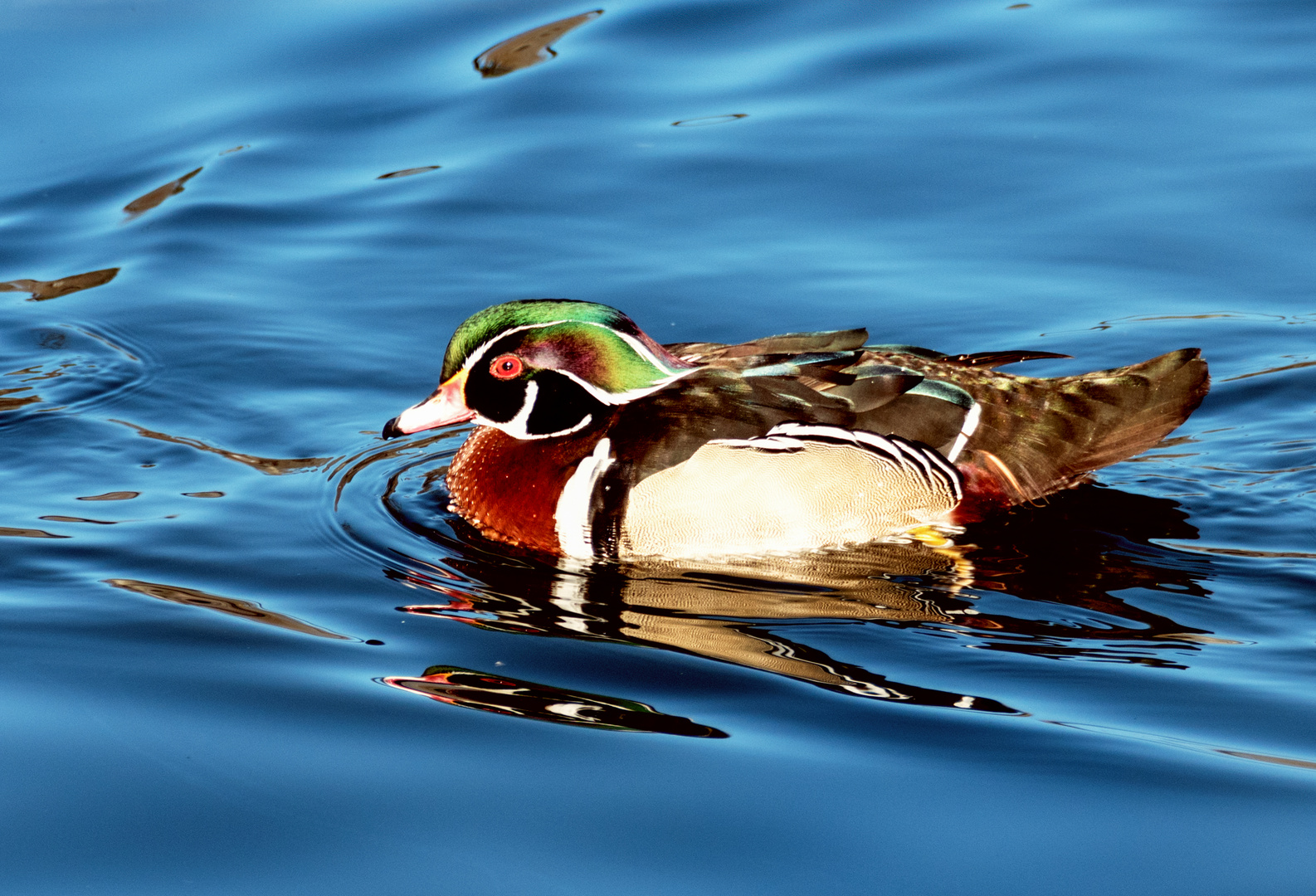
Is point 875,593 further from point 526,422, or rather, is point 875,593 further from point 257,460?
point 257,460

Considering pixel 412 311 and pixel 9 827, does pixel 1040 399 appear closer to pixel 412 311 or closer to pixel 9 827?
pixel 412 311

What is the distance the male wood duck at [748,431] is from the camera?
6129 mm

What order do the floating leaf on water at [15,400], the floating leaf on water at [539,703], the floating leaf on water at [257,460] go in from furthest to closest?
the floating leaf on water at [15,400] < the floating leaf on water at [257,460] < the floating leaf on water at [539,703]

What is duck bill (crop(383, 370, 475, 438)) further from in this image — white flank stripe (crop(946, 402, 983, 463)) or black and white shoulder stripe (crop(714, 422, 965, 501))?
white flank stripe (crop(946, 402, 983, 463))

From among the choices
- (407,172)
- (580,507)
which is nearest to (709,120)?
(407,172)

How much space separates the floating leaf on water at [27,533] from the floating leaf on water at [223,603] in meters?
0.48

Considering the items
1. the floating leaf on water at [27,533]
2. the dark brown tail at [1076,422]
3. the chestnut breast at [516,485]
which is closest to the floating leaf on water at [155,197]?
the floating leaf on water at [27,533]

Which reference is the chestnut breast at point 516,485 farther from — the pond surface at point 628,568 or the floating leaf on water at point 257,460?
the floating leaf on water at point 257,460

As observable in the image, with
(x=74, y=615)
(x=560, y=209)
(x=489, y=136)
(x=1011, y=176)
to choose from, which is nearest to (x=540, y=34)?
(x=489, y=136)

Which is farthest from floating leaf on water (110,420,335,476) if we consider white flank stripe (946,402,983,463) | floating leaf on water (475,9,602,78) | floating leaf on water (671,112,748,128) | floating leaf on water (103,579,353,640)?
floating leaf on water (475,9,602,78)

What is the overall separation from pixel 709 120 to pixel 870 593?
5442 millimetres

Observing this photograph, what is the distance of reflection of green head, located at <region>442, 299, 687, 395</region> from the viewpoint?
20.8 feet

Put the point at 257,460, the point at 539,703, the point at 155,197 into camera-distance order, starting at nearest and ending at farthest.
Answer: the point at 539,703 → the point at 257,460 → the point at 155,197

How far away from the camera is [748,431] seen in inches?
239
